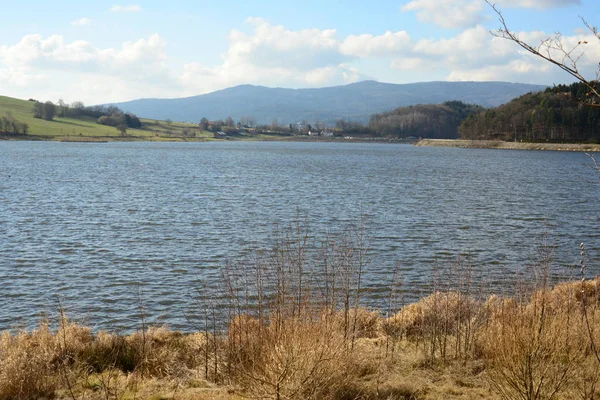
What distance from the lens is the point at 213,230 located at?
1142 inches

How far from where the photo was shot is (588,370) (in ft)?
29.3

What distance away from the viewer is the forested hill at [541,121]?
144m

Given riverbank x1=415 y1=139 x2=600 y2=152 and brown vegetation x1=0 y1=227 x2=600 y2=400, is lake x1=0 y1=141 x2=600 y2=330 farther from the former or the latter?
riverbank x1=415 y1=139 x2=600 y2=152

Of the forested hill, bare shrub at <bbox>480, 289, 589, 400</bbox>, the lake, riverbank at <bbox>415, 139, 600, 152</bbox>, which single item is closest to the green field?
riverbank at <bbox>415, 139, 600, 152</bbox>

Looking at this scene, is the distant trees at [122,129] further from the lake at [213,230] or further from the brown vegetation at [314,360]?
the brown vegetation at [314,360]

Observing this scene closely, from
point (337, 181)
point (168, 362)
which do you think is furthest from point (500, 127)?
point (168, 362)

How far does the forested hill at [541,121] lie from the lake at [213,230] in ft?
312

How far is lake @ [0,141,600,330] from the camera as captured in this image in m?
18.5

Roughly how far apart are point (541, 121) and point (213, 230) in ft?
466

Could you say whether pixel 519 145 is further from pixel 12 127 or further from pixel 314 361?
pixel 314 361

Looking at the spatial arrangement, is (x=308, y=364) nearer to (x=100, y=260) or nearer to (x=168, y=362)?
(x=168, y=362)

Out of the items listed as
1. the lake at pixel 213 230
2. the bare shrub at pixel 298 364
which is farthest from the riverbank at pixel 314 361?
the lake at pixel 213 230

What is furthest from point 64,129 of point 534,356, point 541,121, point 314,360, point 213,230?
point 534,356

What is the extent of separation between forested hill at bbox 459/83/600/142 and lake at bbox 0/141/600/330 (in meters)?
95.2
